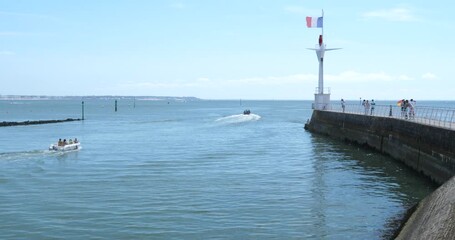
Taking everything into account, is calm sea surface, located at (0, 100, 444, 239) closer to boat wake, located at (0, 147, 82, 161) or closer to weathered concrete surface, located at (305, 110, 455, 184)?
boat wake, located at (0, 147, 82, 161)

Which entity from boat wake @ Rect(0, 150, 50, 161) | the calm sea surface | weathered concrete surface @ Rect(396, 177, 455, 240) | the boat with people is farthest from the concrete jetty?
boat wake @ Rect(0, 150, 50, 161)

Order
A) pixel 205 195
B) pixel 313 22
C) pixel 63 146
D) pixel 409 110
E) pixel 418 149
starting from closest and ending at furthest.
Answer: pixel 205 195 < pixel 418 149 < pixel 409 110 < pixel 63 146 < pixel 313 22

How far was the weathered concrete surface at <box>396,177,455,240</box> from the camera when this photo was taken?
926 cm

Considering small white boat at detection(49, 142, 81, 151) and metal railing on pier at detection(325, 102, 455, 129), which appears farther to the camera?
small white boat at detection(49, 142, 81, 151)

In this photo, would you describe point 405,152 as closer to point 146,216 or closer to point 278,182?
point 278,182

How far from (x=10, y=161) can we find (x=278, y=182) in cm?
1778

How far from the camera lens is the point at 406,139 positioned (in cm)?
2777

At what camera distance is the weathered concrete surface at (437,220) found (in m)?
9.26


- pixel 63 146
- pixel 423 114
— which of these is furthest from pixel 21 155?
pixel 423 114

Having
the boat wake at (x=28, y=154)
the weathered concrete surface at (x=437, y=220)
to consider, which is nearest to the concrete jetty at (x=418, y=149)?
the weathered concrete surface at (x=437, y=220)

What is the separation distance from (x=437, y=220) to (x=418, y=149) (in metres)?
15.8

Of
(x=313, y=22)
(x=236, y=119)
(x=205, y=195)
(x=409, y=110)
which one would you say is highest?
(x=313, y=22)

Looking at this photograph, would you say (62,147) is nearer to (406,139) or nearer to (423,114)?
(406,139)

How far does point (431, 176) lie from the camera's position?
22.2 m
